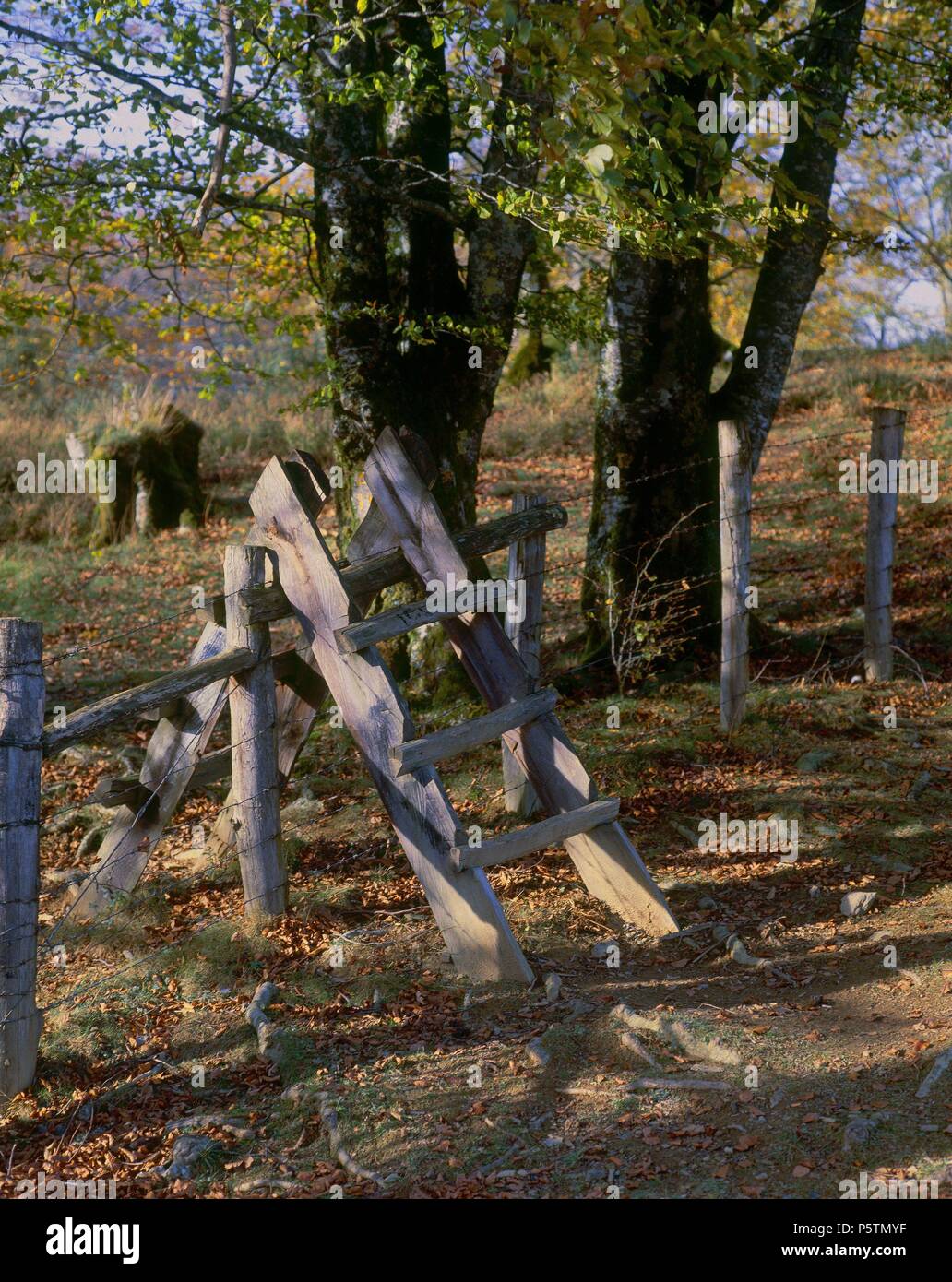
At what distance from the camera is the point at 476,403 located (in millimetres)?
8773

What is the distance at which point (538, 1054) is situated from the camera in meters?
4.72

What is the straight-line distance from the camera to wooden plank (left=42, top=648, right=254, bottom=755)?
16.4ft

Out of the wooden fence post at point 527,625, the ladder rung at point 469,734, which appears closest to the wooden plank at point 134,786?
the ladder rung at point 469,734

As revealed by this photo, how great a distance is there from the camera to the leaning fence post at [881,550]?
8.79 m

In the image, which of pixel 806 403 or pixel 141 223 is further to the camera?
pixel 806 403

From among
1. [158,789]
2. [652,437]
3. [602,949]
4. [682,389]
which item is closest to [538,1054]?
[602,949]

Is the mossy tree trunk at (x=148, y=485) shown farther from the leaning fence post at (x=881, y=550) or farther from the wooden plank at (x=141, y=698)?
the wooden plank at (x=141, y=698)

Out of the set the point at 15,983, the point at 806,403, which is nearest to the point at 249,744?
the point at 15,983

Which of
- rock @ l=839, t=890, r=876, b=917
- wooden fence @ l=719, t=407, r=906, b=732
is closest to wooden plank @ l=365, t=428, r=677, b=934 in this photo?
rock @ l=839, t=890, r=876, b=917

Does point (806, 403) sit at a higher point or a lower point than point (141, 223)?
higher

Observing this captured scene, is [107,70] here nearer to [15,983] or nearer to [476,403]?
[476,403]

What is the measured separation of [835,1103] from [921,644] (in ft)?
20.6

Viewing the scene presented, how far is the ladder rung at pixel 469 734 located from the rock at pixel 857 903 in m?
1.86
